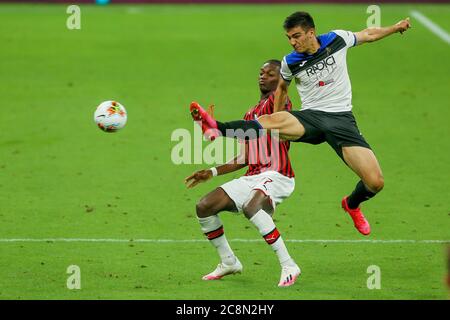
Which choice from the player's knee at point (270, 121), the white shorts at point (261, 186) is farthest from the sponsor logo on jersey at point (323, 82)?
the white shorts at point (261, 186)

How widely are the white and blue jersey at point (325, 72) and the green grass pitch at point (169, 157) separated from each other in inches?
75.2

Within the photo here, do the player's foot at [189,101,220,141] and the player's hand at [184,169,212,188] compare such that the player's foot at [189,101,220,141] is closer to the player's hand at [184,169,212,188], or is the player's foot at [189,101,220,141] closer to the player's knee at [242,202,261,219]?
the player's hand at [184,169,212,188]

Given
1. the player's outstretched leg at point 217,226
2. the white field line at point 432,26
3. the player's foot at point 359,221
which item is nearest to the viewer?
the player's outstretched leg at point 217,226

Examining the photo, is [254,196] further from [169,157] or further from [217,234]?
[169,157]

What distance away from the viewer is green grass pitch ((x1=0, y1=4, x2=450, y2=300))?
36.1 ft

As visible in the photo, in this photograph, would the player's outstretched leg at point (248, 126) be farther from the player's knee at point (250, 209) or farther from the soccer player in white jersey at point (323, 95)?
the player's knee at point (250, 209)

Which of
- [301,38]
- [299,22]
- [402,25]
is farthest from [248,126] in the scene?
[402,25]

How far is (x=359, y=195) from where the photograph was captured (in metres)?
11.5

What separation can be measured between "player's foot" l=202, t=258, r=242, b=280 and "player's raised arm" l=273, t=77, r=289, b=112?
176 cm

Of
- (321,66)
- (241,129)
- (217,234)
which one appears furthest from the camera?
(321,66)

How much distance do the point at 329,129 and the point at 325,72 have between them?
655mm

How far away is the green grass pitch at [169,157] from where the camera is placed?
36.1 ft

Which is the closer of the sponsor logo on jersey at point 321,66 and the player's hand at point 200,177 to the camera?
the player's hand at point 200,177

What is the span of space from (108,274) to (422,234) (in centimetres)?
435
